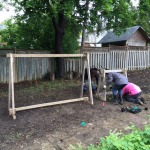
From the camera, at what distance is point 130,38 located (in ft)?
86.0

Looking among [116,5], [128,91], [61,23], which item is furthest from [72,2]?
[128,91]

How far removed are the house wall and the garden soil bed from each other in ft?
68.0

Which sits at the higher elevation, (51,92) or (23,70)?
(23,70)

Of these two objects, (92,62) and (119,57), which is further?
(119,57)

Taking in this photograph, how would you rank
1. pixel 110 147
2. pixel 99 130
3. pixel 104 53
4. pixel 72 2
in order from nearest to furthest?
1. pixel 110 147
2. pixel 99 130
3. pixel 72 2
4. pixel 104 53

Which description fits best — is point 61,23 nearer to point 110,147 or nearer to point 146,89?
point 146,89

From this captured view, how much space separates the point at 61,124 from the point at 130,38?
23170 millimetres

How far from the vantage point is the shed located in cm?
2545

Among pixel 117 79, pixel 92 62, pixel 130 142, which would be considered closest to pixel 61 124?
pixel 117 79

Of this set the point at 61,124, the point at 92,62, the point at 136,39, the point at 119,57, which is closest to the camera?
the point at 61,124

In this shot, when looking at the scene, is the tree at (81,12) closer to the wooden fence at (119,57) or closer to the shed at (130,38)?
the wooden fence at (119,57)

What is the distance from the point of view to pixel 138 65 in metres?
15.0

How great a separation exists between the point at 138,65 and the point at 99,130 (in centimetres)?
1120

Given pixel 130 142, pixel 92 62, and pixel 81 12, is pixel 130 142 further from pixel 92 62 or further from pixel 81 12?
pixel 92 62
